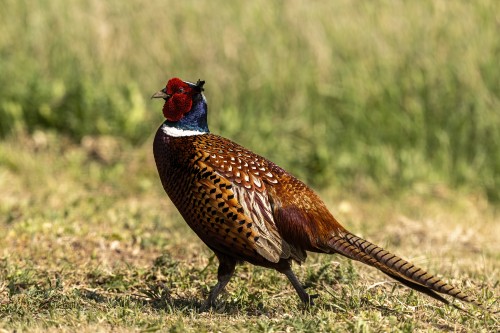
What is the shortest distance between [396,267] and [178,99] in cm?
147

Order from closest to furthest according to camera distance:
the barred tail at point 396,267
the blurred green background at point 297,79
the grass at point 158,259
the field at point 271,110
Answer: the barred tail at point 396,267 < the grass at point 158,259 < the field at point 271,110 < the blurred green background at point 297,79

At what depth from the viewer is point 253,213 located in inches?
171

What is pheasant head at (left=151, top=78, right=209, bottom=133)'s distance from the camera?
4754mm

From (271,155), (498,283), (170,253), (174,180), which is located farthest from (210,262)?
(271,155)

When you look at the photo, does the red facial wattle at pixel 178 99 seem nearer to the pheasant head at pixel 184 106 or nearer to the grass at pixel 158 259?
the pheasant head at pixel 184 106

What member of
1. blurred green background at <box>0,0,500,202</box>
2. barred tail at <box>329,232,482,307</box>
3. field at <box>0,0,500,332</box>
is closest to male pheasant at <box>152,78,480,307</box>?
barred tail at <box>329,232,482,307</box>

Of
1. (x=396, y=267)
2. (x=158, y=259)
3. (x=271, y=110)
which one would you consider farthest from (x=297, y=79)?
(x=396, y=267)

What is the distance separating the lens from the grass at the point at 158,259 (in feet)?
13.9

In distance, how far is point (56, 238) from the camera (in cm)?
593

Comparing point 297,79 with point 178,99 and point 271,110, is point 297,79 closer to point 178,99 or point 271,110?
point 271,110

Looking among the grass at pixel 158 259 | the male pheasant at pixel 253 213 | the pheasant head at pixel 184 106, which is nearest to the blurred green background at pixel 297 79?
the grass at pixel 158 259

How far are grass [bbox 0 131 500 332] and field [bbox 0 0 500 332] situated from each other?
0.08 ft

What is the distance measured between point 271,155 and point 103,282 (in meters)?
3.11

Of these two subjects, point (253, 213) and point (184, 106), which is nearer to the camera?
point (253, 213)
